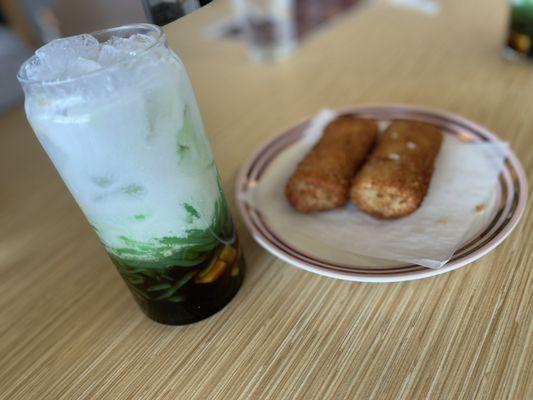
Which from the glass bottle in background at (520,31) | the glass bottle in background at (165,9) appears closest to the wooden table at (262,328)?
the glass bottle in background at (165,9)

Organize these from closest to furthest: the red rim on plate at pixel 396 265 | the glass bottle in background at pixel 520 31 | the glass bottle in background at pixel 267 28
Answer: the red rim on plate at pixel 396 265 < the glass bottle in background at pixel 520 31 < the glass bottle in background at pixel 267 28

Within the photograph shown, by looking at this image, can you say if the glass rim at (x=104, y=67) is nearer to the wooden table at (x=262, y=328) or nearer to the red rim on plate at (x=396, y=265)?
the wooden table at (x=262, y=328)

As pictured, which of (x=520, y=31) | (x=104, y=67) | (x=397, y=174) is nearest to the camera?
(x=104, y=67)

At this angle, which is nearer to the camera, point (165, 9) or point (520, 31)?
point (165, 9)

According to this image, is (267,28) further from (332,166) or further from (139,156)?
(139,156)

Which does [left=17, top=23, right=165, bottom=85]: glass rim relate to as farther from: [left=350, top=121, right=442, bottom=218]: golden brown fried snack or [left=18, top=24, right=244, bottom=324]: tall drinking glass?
[left=350, top=121, right=442, bottom=218]: golden brown fried snack

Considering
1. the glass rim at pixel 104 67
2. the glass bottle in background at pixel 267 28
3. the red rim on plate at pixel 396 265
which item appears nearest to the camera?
the glass rim at pixel 104 67

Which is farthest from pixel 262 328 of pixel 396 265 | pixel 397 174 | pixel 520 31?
pixel 520 31

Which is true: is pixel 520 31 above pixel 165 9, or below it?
below
